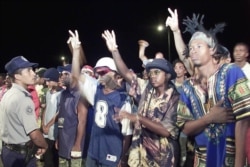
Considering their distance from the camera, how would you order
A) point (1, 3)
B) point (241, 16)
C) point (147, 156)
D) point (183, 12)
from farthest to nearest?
point (1, 3) < point (183, 12) < point (241, 16) < point (147, 156)

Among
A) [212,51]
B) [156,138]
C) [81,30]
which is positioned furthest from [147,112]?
[81,30]

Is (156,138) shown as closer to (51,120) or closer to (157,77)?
(157,77)

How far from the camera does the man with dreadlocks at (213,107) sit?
3953mm

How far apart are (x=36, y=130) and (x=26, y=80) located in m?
0.85

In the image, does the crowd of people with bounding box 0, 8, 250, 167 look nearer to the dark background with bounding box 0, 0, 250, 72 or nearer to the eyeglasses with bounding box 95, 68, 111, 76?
the eyeglasses with bounding box 95, 68, 111, 76

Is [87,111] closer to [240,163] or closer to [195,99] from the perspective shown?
[195,99]

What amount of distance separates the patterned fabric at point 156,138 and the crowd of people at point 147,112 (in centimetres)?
1

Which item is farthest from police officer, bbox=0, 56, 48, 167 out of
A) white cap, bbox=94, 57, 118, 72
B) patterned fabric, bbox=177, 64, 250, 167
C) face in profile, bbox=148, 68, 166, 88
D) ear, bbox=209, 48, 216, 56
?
ear, bbox=209, 48, 216, 56

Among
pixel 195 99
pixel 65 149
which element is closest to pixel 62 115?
pixel 65 149

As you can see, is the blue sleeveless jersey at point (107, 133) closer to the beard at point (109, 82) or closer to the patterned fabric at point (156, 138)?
the beard at point (109, 82)

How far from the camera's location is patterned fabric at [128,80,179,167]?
519 cm

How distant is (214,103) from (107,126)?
2286mm

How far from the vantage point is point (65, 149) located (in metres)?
7.25

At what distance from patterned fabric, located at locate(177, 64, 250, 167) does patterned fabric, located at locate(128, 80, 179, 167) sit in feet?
1.95
